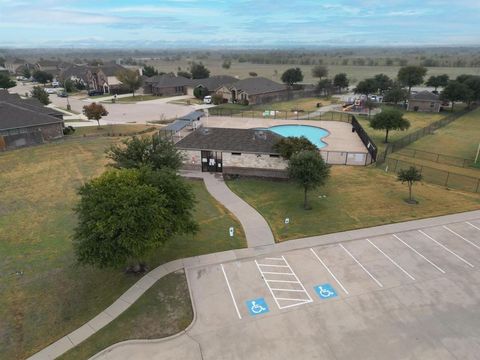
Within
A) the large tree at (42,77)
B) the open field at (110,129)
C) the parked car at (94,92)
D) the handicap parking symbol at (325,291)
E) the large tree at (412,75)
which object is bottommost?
the open field at (110,129)

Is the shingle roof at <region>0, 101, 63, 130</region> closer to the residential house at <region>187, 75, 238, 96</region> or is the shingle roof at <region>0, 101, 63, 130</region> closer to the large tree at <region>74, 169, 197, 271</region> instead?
the large tree at <region>74, 169, 197, 271</region>

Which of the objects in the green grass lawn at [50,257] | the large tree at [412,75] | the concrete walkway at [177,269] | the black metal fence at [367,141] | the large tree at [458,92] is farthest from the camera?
the large tree at [412,75]

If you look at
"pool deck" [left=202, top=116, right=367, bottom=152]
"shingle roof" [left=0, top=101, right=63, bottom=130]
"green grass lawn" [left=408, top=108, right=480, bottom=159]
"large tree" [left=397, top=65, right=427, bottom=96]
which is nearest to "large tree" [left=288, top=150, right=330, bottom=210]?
"pool deck" [left=202, top=116, right=367, bottom=152]

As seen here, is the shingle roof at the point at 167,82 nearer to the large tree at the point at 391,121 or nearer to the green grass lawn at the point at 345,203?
the large tree at the point at 391,121

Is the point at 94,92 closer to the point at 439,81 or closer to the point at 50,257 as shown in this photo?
the point at 50,257

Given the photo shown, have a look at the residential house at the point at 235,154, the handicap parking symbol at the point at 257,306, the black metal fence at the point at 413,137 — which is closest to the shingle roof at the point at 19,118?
the residential house at the point at 235,154
